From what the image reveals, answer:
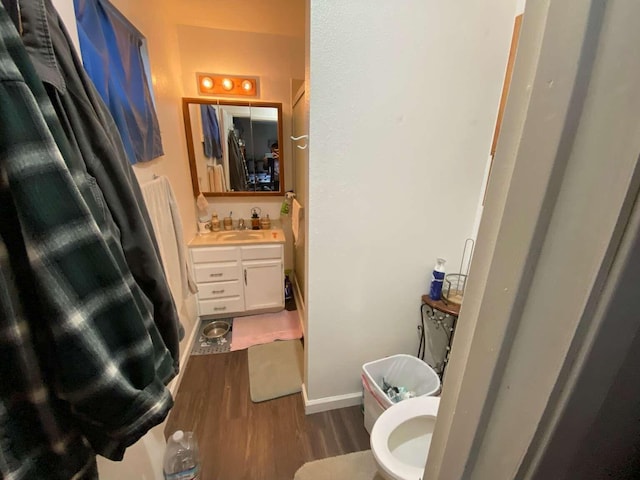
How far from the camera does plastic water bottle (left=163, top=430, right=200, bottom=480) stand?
1.16 metres

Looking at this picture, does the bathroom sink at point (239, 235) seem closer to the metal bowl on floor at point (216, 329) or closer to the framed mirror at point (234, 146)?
the framed mirror at point (234, 146)

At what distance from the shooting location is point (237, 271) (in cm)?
224

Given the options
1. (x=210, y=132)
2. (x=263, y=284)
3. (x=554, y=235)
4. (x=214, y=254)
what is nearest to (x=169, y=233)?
(x=214, y=254)

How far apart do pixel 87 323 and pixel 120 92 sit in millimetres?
1074

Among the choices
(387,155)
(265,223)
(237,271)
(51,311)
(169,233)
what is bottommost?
(237,271)

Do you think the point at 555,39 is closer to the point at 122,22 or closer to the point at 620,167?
the point at 620,167

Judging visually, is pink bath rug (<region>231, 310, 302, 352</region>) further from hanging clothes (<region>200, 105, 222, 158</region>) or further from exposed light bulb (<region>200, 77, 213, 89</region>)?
exposed light bulb (<region>200, 77, 213, 89</region>)

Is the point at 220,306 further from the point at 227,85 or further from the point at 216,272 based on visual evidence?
the point at 227,85

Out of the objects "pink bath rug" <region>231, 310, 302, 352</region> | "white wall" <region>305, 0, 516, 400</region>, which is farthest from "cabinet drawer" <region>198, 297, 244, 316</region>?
"white wall" <region>305, 0, 516, 400</region>

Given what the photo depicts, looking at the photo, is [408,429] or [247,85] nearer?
[408,429]

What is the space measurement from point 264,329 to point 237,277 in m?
0.51

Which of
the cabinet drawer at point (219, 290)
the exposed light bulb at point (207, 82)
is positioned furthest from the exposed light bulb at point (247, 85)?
the cabinet drawer at point (219, 290)

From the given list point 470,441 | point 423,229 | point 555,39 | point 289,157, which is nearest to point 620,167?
point 555,39

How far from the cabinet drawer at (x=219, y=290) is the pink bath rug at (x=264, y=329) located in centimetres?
29
